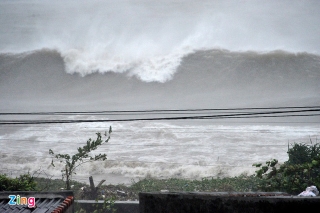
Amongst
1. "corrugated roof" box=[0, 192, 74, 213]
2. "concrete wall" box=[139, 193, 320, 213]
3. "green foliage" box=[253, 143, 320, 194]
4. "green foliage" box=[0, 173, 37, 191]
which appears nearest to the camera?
"concrete wall" box=[139, 193, 320, 213]

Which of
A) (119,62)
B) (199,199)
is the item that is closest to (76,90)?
(119,62)

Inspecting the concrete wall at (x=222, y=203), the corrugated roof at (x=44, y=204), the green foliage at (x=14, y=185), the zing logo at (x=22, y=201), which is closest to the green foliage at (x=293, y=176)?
the concrete wall at (x=222, y=203)

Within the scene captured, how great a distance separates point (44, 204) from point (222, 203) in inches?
75.2

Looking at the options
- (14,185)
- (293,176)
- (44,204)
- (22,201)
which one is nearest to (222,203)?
(44,204)

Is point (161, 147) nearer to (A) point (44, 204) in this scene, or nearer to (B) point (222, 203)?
(A) point (44, 204)

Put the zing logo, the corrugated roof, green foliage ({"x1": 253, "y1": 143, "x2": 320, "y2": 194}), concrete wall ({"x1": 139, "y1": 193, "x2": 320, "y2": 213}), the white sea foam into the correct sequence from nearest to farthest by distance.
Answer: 1. concrete wall ({"x1": 139, "y1": 193, "x2": 320, "y2": 213})
2. the corrugated roof
3. the zing logo
4. green foliage ({"x1": 253, "y1": 143, "x2": 320, "y2": 194})
5. the white sea foam

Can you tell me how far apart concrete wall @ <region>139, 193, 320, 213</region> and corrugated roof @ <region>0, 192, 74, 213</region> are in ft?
3.47

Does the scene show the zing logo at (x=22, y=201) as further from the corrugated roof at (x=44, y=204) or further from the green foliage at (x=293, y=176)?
the green foliage at (x=293, y=176)

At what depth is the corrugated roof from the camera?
381cm

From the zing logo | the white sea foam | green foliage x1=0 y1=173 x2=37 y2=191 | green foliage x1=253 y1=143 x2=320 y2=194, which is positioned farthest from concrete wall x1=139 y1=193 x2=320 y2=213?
the white sea foam

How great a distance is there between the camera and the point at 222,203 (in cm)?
302

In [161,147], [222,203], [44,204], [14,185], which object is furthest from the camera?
[161,147]

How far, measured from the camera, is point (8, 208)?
395cm

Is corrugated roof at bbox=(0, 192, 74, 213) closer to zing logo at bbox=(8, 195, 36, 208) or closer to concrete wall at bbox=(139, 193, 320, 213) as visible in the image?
zing logo at bbox=(8, 195, 36, 208)
